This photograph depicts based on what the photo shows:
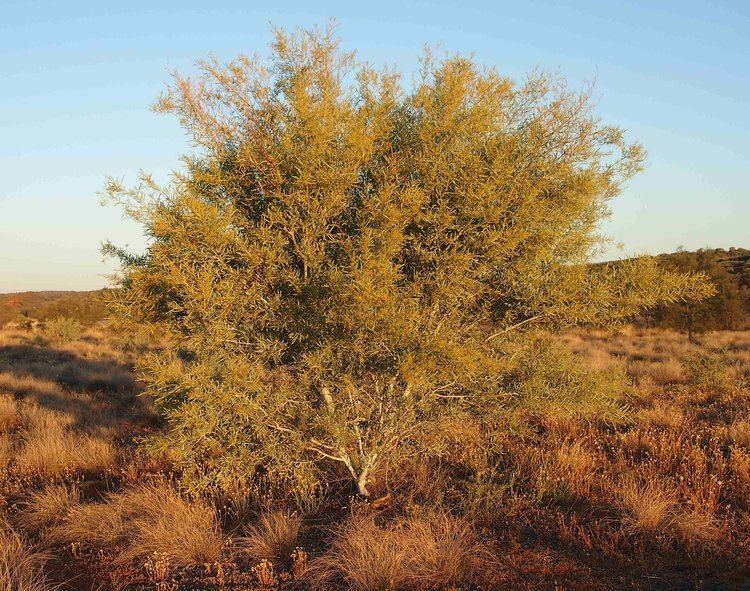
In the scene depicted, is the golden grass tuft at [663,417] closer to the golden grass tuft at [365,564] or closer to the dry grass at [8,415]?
the golden grass tuft at [365,564]

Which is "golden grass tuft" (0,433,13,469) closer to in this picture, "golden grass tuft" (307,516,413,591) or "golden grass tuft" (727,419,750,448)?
"golden grass tuft" (307,516,413,591)

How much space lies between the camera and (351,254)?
489cm

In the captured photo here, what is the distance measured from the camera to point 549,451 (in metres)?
7.11

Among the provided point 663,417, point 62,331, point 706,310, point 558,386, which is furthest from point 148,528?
point 706,310

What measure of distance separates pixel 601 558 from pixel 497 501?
1.27 metres

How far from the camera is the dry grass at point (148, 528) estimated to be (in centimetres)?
483

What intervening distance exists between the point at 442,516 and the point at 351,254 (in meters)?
2.61

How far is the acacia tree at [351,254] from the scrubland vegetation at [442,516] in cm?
58

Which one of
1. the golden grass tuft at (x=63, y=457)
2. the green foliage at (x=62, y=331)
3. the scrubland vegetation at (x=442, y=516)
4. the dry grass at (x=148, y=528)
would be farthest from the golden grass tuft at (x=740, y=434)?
the green foliage at (x=62, y=331)


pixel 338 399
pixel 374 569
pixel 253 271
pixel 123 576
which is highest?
pixel 253 271

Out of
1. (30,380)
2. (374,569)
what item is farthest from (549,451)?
(30,380)

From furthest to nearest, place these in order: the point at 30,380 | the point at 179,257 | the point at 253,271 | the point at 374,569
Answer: the point at 30,380
the point at 253,271
the point at 179,257
the point at 374,569

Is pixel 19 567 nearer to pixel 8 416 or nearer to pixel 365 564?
pixel 365 564

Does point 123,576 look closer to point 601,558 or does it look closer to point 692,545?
point 601,558
